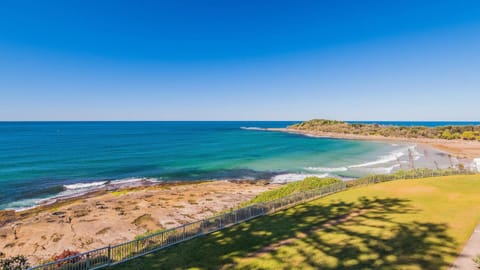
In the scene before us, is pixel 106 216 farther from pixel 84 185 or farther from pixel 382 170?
pixel 382 170

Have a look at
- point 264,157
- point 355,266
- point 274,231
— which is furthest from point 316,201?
point 264,157

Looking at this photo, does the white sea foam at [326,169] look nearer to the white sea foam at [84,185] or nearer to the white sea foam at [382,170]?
the white sea foam at [382,170]

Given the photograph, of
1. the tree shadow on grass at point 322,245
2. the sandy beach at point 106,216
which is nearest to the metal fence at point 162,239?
the tree shadow on grass at point 322,245

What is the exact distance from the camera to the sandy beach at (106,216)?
1747 centimetres

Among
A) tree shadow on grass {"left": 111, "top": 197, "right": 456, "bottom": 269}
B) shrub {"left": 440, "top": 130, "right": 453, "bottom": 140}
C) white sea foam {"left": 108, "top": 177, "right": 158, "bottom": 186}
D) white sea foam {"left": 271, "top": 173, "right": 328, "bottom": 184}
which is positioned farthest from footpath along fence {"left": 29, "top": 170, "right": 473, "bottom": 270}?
shrub {"left": 440, "top": 130, "right": 453, "bottom": 140}

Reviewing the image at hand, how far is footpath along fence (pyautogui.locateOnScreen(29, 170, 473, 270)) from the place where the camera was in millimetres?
9492

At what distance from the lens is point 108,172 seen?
39844 mm

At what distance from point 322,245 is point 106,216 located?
A: 19239mm

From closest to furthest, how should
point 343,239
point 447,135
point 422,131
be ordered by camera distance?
point 343,239
point 447,135
point 422,131

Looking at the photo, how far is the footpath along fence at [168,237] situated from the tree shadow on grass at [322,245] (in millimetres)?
564

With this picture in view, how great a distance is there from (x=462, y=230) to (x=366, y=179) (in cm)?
1276

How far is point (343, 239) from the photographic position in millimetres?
10938

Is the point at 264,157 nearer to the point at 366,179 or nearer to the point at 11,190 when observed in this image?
the point at 366,179

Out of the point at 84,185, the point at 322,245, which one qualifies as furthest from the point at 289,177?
the point at 84,185
